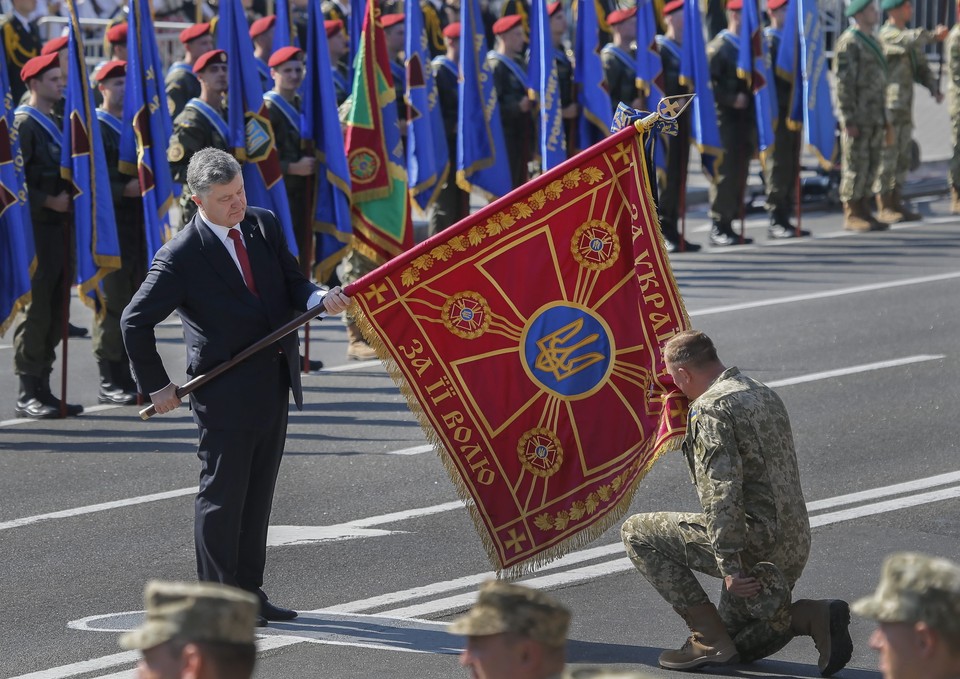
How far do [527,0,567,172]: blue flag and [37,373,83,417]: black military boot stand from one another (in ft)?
18.3

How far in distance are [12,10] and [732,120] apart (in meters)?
7.59

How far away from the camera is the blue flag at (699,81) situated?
56.4 ft

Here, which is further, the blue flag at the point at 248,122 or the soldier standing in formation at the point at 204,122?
the blue flag at the point at 248,122

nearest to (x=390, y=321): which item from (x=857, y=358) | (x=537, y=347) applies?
(x=537, y=347)

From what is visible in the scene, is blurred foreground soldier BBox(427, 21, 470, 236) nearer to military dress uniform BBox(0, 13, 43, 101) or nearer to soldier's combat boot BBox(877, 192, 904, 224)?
military dress uniform BBox(0, 13, 43, 101)

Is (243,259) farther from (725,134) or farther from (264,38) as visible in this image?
(725,134)

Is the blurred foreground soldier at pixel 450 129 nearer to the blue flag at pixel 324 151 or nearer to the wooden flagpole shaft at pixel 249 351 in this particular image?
the blue flag at pixel 324 151

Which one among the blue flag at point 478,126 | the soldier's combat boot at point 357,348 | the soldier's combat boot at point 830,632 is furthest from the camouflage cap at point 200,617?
the blue flag at point 478,126

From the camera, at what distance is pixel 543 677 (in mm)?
3982

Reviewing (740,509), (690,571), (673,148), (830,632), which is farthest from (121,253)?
(673,148)

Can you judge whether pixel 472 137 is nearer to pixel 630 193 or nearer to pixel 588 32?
pixel 588 32

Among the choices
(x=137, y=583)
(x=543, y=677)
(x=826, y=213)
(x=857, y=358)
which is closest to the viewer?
(x=543, y=677)

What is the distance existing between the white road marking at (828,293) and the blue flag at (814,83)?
10.3 ft

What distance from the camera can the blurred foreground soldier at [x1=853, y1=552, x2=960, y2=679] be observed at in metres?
3.85
